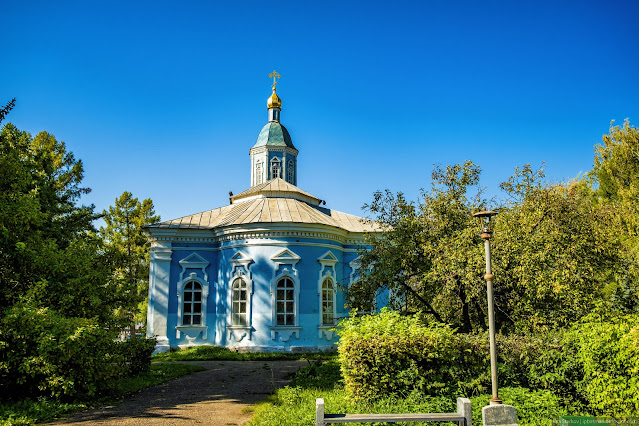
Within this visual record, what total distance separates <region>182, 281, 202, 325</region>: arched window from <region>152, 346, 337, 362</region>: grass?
4.90 ft

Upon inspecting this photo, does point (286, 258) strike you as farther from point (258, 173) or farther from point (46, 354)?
point (46, 354)

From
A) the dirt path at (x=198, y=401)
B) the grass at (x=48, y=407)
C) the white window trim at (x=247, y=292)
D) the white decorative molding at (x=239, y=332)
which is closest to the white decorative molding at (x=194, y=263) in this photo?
the white window trim at (x=247, y=292)

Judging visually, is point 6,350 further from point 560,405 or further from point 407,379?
point 560,405

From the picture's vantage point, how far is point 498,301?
10359mm

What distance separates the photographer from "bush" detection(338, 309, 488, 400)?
7789 millimetres

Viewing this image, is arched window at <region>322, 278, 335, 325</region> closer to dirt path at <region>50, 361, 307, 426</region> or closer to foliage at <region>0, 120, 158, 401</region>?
dirt path at <region>50, 361, 307, 426</region>

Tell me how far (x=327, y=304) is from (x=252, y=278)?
10.6 feet

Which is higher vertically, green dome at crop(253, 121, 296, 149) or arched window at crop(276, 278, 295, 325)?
green dome at crop(253, 121, 296, 149)

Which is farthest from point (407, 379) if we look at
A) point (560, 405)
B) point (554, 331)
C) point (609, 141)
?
point (609, 141)

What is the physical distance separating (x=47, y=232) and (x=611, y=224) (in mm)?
15971

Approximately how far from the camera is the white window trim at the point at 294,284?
18516 millimetres

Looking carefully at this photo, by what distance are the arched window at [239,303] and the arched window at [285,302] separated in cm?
131

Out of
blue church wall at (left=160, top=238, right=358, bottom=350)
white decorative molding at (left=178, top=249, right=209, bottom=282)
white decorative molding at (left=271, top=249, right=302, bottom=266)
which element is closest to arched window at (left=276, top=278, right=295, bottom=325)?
blue church wall at (left=160, top=238, right=358, bottom=350)

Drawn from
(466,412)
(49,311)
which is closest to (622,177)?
(466,412)
